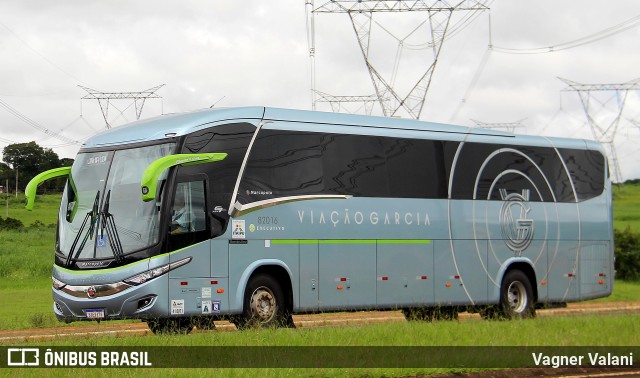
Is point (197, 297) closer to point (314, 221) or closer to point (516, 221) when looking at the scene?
point (314, 221)

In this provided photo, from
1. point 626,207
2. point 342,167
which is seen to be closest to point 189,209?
point 342,167

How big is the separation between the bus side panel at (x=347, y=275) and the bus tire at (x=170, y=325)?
2.72 metres

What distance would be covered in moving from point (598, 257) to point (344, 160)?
844cm

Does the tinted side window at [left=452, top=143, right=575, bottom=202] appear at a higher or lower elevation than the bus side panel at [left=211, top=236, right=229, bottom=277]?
higher

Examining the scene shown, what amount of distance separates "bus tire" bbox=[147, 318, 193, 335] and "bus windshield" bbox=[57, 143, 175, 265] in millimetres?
1577

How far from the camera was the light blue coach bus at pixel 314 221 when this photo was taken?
18062 millimetres

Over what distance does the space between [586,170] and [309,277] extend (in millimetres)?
9397

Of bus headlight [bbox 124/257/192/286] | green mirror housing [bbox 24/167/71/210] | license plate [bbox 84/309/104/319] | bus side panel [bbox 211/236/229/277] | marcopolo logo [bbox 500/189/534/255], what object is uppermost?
green mirror housing [bbox 24/167/71/210]

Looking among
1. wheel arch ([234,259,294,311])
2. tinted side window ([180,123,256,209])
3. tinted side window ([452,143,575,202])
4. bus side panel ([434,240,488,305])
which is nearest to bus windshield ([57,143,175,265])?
tinted side window ([180,123,256,209])

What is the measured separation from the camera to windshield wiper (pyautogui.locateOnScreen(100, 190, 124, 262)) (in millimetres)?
17938

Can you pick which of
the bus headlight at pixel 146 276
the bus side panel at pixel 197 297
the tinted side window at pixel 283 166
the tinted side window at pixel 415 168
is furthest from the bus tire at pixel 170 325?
the tinted side window at pixel 415 168

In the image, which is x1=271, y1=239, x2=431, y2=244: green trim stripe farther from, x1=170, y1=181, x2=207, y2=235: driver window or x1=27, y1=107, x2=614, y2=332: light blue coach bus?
x1=170, y1=181, x2=207, y2=235: driver window

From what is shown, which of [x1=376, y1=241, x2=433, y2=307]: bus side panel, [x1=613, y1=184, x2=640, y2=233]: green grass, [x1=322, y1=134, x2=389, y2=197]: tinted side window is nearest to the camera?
[x1=322, y1=134, x2=389, y2=197]: tinted side window

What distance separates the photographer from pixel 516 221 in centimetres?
2438
